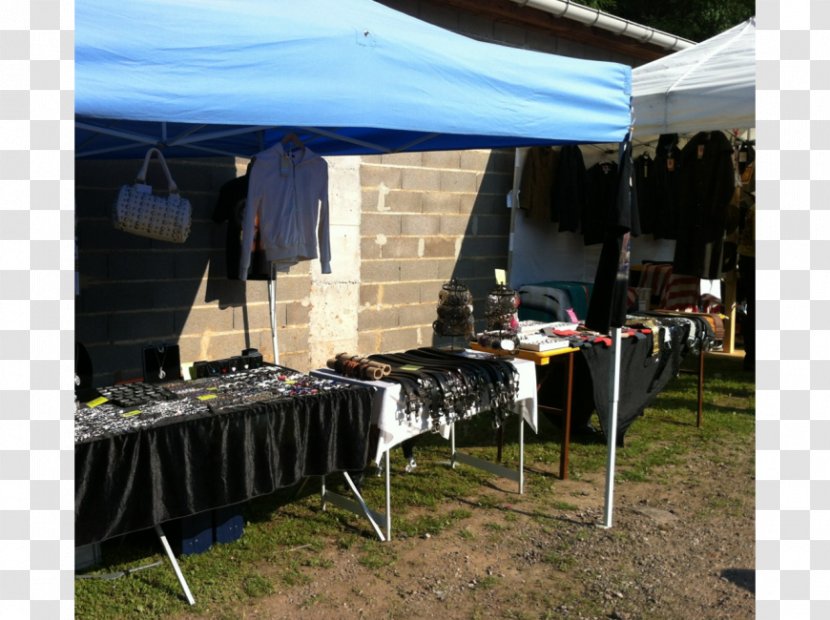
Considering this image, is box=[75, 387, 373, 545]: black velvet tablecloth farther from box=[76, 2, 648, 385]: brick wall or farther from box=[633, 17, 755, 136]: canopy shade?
box=[633, 17, 755, 136]: canopy shade

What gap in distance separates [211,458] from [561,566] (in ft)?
4.97

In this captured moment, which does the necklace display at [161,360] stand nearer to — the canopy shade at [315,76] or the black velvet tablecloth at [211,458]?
the black velvet tablecloth at [211,458]

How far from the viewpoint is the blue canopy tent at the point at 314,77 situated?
2266 mm

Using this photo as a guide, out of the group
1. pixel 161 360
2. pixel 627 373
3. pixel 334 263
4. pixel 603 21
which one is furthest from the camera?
pixel 603 21

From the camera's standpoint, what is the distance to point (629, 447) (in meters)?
5.16

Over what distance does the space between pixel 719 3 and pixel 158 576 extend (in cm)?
1532

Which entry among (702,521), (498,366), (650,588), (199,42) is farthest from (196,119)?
(702,521)

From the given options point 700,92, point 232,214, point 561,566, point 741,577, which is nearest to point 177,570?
point 561,566

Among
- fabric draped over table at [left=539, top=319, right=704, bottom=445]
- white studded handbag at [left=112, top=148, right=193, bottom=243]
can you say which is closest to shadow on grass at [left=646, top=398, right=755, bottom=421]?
fabric draped over table at [left=539, top=319, right=704, bottom=445]

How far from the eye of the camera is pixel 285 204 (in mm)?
4383

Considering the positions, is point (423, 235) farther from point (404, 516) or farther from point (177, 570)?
point (177, 570)

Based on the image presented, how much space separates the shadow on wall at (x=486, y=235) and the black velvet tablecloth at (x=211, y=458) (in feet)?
12.0

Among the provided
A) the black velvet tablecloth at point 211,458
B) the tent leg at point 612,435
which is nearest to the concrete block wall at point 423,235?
the tent leg at point 612,435

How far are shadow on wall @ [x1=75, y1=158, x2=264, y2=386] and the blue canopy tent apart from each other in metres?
0.72
